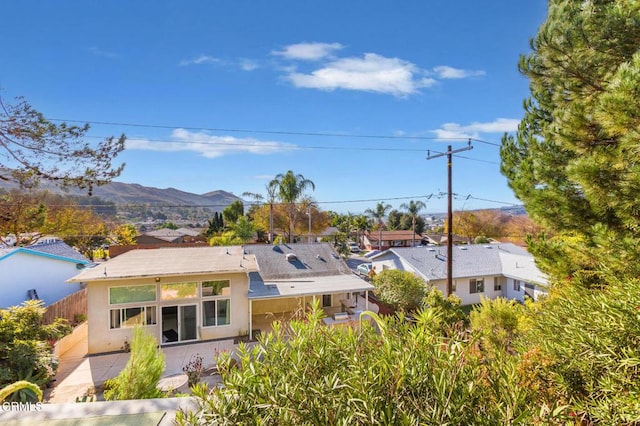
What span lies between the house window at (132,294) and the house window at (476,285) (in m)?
20.3

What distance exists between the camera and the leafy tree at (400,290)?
17.5m

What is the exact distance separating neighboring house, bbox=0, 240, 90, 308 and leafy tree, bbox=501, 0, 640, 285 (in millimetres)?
18299

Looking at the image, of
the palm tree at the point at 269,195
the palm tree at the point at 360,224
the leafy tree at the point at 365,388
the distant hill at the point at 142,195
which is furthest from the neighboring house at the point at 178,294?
the palm tree at the point at 360,224

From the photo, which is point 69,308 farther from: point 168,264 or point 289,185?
point 289,185

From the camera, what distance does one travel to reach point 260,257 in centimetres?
1869

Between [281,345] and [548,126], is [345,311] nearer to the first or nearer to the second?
[548,126]

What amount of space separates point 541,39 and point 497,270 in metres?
20.0

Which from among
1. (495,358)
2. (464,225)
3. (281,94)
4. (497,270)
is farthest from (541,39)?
(464,225)

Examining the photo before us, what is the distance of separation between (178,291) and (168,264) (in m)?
1.50

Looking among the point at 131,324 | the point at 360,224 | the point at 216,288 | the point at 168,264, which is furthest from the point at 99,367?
the point at 360,224

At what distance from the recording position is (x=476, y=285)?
73.1 feet

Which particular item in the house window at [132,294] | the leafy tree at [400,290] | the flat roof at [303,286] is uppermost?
the house window at [132,294]

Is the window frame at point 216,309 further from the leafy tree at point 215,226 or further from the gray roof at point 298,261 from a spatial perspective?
the leafy tree at point 215,226

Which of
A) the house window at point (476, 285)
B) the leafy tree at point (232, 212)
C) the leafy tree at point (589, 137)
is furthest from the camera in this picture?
the leafy tree at point (232, 212)
